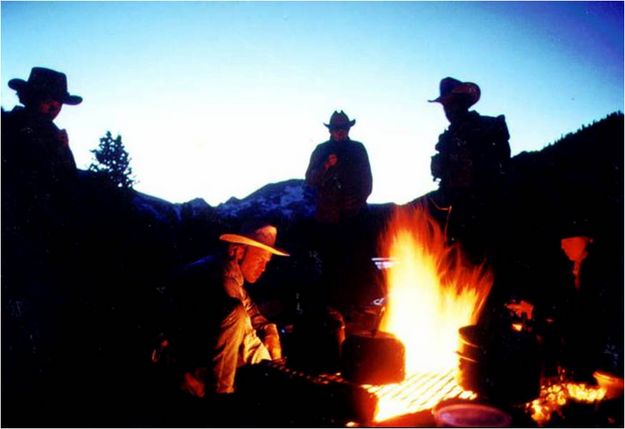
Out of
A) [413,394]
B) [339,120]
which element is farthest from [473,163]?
[413,394]

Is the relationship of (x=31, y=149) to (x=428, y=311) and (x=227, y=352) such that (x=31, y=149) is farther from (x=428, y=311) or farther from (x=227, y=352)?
(x=428, y=311)

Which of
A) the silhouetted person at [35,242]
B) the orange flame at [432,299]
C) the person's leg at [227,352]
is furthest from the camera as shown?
the silhouetted person at [35,242]

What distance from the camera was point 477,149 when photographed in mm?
5770

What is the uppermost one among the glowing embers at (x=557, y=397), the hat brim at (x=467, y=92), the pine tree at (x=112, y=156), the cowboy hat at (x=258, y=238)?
the pine tree at (x=112, y=156)

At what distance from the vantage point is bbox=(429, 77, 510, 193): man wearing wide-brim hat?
227 inches

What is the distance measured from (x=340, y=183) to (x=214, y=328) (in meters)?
3.96

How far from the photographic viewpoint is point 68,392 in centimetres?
584

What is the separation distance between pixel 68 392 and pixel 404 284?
536 cm

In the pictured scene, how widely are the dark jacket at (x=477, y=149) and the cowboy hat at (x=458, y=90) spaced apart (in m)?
0.24

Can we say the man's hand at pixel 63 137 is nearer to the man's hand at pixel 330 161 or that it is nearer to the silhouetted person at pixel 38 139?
the silhouetted person at pixel 38 139

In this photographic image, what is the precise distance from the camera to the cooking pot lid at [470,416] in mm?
2643

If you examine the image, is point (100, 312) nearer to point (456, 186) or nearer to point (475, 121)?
point (456, 186)

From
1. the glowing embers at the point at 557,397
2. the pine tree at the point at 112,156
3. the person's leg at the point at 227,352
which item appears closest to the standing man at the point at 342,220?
the person's leg at the point at 227,352

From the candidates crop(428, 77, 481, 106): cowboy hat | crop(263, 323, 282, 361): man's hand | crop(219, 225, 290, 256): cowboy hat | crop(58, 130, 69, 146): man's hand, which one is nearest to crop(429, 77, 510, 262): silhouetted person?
crop(428, 77, 481, 106): cowboy hat
